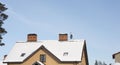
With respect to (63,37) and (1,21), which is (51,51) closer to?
(63,37)

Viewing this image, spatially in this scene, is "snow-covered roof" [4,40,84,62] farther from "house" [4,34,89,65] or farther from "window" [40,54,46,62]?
"window" [40,54,46,62]

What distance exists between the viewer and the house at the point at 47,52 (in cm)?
6041

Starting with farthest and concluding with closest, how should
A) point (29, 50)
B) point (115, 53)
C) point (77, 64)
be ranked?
point (115, 53), point (29, 50), point (77, 64)

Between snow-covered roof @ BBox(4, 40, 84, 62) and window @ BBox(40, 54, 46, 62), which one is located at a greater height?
snow-covered roof @ BBox(4, 40, 84, 62)

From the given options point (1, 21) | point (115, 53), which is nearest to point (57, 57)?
point (1, 21)

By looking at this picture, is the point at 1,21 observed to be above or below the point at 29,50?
above

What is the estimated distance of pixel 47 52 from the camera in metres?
61.6

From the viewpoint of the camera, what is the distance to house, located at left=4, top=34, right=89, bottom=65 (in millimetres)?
60406

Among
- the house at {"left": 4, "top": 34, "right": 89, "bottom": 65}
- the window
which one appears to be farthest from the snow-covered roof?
the window

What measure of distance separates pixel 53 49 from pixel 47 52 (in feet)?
5.84

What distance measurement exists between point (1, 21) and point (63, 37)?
12.2 metres

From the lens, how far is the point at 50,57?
6112 centimetres

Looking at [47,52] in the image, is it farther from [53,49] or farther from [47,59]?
[53,49]

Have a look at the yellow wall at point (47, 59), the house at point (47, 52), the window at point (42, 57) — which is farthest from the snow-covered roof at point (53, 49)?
the window at point (42, 57)
